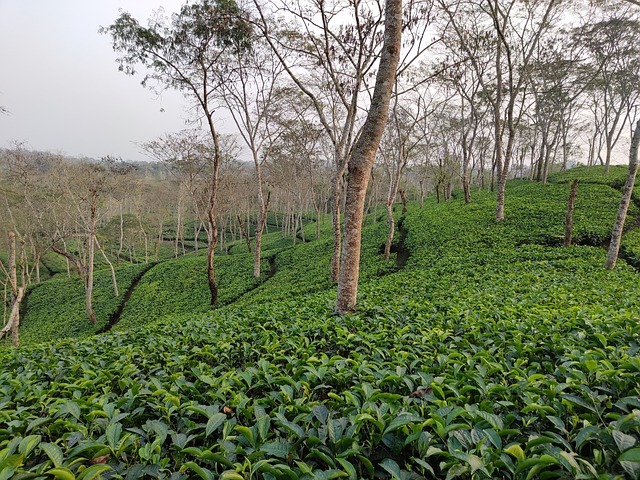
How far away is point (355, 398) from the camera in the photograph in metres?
2.46

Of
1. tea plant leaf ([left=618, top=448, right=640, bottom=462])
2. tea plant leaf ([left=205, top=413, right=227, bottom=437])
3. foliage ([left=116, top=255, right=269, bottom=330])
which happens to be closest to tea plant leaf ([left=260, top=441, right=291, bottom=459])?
tea plant leaf ([left=205, top=413, right=227, bottom=437])

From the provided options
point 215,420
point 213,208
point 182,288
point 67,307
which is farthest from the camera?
point 67,307

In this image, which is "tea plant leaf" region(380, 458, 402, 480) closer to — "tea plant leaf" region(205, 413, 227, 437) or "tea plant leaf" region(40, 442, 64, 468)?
"tea plant leaf" region(205, 413, 227, 437)

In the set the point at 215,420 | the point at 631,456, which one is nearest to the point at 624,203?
the point at 631,456

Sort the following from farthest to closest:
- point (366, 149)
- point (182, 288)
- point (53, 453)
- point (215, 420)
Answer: point (182, 288), point (366, 149), point (215, 420), point (53, 453)

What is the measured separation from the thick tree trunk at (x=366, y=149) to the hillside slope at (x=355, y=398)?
0.75 meters

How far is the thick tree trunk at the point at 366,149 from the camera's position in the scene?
19.0 feet

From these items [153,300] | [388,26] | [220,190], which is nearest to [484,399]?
[388,26]

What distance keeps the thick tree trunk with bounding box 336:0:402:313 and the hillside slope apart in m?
0.75

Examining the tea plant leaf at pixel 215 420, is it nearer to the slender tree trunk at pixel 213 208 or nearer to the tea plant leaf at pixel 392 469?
the tea plant leaf at pixel 392 469

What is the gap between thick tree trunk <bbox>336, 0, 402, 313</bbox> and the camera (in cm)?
579

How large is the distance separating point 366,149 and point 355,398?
4569 millimetres

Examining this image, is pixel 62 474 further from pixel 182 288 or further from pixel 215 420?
pixel 182 288

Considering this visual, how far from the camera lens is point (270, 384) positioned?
3146 mm
